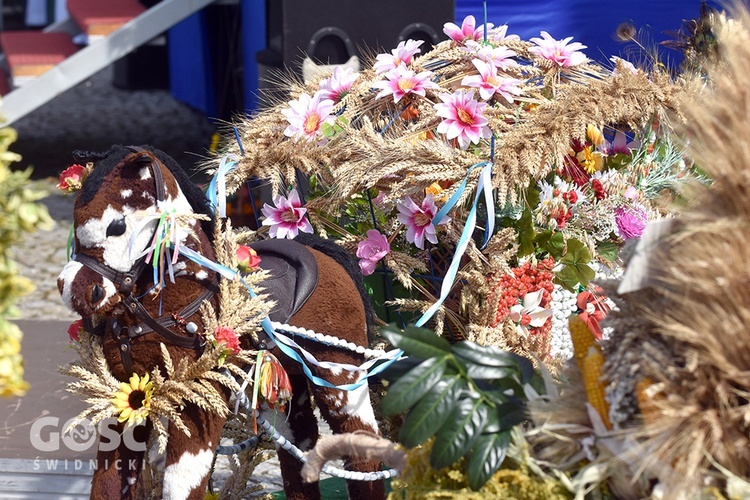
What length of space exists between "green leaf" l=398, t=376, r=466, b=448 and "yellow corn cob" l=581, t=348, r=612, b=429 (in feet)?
0.84

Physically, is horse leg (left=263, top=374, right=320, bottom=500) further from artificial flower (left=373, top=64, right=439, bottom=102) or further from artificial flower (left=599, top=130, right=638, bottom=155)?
artificial flower (left=599, top=130, right=638, bottom=155)

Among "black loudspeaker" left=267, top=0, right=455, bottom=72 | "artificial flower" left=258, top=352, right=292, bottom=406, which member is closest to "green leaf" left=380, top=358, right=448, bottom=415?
"artificial flower" left=258, top=352, right=292, bottom=406

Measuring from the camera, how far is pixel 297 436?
3.12 metres

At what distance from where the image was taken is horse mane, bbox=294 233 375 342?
2.88 m

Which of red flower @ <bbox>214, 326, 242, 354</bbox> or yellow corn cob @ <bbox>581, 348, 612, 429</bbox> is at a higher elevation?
yellow corn cob @ <bbox>581, 348, 612, 429</bbox>

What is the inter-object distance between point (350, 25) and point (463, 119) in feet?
12.5

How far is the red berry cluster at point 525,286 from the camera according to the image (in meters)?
2.93

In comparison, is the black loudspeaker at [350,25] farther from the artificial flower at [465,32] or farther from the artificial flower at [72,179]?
the artificial flower at [72,179]

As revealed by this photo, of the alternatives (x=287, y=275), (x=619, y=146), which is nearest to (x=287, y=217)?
(x=287, y=275)

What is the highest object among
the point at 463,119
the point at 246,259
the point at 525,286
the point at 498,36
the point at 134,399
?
the point at 498,36

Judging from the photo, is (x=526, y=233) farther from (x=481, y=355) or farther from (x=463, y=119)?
(x=481, y=355)

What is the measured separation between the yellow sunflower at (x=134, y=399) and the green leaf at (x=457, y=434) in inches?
38.3

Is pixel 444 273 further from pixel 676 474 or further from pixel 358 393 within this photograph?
pixel 676 474

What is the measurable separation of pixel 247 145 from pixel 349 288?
0.70 m
